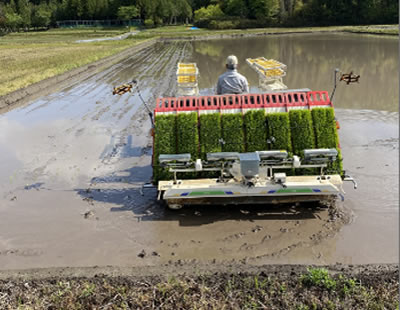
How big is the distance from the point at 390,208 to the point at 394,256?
4.59 feet

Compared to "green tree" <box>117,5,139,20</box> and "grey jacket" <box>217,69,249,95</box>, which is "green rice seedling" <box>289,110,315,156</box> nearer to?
"grey jacket" <box>217,69,249,95</box>

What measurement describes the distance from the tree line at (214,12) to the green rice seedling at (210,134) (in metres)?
72.8

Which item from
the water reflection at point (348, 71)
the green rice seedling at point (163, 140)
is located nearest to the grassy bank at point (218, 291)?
the green rice seedling at point (163, 140)

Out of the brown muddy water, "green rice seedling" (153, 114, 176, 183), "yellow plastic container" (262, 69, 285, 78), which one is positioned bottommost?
the brown muddy water

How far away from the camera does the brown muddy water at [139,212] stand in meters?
5.48

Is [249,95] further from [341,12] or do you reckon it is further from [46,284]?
[341,12]

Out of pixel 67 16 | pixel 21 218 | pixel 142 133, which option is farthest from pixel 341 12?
pixel 21 218

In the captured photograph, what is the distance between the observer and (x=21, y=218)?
6.69 meters

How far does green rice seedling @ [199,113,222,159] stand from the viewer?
22.3 feet

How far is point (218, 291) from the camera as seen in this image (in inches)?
170

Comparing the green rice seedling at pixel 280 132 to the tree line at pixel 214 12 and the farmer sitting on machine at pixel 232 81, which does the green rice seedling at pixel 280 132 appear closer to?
the farmer sitting on machine at pixel 232 81

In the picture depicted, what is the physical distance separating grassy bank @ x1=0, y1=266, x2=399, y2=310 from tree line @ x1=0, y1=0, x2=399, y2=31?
246 ft

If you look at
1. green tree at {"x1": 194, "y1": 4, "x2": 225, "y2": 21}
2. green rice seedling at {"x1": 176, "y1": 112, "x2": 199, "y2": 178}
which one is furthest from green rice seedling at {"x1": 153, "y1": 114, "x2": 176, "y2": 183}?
green tree at {"x1": 194, "y1": 4, "x2": 225, "y2": 21}

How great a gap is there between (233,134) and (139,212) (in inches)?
88.5
